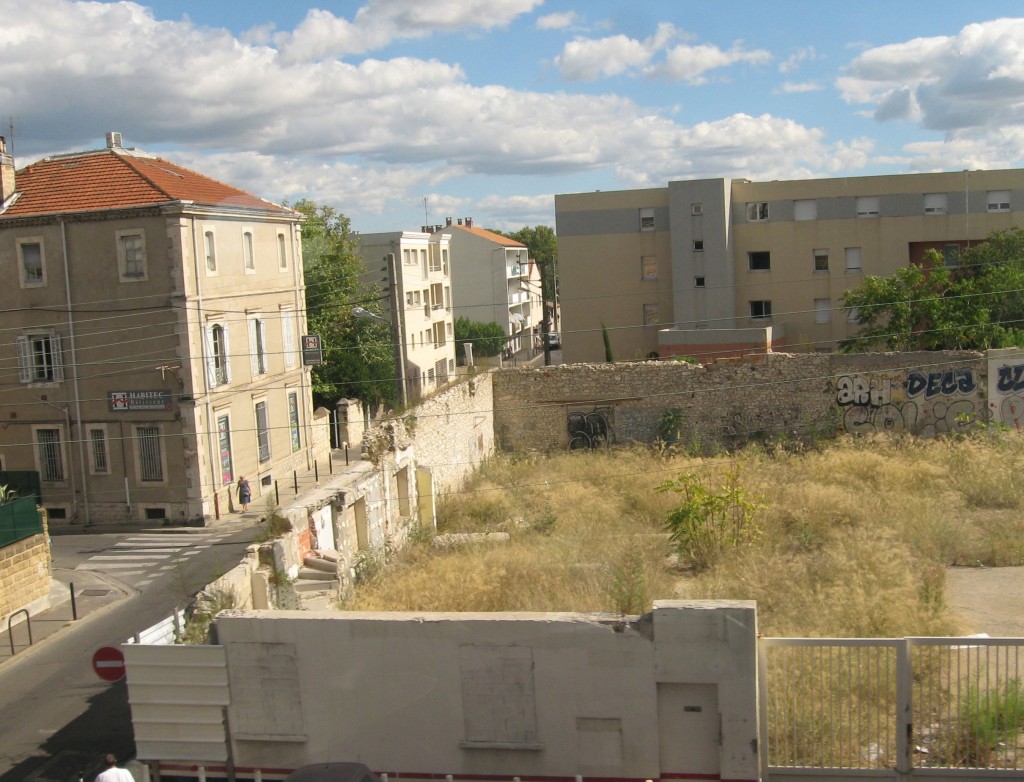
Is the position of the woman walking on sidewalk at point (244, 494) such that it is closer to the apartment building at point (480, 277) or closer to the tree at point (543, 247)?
the apartment building at point (480, 277)

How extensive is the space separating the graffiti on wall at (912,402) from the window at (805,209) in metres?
19.6

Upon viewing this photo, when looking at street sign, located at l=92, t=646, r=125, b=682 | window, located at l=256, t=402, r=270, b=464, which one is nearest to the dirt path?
street sign, located at l=92, t=646, r=125, b=682

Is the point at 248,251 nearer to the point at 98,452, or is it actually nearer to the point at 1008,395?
the point at 98,452

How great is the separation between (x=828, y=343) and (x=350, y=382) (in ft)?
→ 67.9

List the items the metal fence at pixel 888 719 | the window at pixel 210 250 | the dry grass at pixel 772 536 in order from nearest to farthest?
the metal fence at pixel 888 719
the dry grass at pixel 772 536
the window at pixel 210 250

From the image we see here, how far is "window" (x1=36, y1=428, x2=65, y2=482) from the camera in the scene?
1073 inches

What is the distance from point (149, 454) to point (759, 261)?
29.5 metres

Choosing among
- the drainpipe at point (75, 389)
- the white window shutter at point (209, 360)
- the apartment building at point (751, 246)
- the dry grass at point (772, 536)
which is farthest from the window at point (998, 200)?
the drainpipe at point (75, 389)

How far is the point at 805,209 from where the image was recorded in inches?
1763

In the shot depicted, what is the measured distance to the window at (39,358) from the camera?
27016 mm

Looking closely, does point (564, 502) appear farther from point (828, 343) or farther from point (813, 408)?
point (828, 343)

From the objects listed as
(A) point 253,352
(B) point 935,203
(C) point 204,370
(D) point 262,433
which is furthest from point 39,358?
(B) point 935,203

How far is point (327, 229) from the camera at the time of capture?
4953 cm

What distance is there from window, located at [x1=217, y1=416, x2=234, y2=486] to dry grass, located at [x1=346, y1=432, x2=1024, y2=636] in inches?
297
